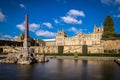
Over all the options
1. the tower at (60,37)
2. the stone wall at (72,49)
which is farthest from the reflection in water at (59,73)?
the tower at (60,37)

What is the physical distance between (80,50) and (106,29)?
13.2 meters

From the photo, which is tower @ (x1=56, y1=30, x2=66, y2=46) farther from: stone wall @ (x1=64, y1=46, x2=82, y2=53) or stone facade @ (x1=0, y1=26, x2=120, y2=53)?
stone wall @ (x1=64, y1=46, x2=82, y2=53)

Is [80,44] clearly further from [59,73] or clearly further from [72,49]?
[59,73]

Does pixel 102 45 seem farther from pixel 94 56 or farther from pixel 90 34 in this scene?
pixel 90 34

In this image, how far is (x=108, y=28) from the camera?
7462cm

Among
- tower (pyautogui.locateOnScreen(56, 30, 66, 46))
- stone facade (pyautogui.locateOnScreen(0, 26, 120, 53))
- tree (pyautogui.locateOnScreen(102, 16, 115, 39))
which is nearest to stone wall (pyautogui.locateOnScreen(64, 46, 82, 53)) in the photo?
stone facade (pyautogui.locateOnScreen(0, 26, 120, 53))

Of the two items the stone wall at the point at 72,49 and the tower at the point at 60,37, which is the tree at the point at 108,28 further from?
the tower at the point at 60,37

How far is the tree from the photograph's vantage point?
73250 millimetres

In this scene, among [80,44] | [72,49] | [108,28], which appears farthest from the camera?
[80,44]

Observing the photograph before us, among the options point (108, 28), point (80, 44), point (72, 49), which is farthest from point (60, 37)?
point (108, 28)

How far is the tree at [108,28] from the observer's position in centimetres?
7325

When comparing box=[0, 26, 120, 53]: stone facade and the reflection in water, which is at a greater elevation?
A: box=[0, 26, 120, 53]: stone facade

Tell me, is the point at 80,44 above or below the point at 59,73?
above

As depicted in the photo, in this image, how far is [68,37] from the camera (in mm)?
122812
